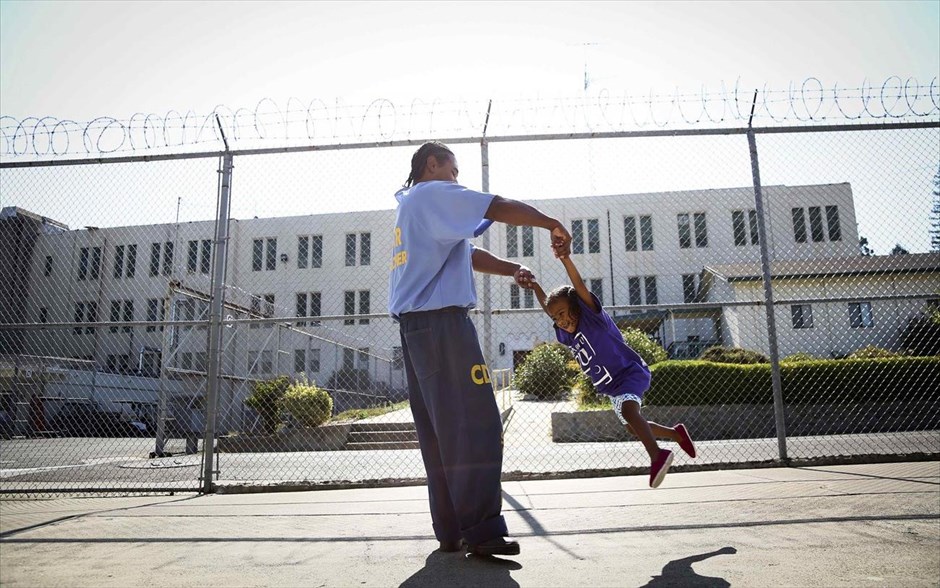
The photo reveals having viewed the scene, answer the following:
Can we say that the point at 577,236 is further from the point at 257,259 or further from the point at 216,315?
the point at 216,315

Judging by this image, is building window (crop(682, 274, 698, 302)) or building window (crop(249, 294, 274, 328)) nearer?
building window (crop(249, 294, 274, 328))

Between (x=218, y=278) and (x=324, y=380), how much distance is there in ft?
43.9

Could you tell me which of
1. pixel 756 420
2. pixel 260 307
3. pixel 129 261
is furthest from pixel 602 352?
pixel 129 261

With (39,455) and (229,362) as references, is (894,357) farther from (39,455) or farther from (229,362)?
(229,362)

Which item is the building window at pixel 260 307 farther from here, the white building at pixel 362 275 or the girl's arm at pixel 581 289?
the girl's arm at pixel 581 289

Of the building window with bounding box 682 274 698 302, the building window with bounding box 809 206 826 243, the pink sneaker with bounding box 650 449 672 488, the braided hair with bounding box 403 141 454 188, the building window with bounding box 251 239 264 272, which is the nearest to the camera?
the braided hair with bounding box 403 141 454 188

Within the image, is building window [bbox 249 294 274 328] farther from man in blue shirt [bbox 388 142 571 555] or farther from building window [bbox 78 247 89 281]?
man in blue shirt [bbox 388 142 571 555]

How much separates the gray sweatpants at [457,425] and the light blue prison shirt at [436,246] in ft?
0.22

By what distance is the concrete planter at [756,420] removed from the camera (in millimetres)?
10008

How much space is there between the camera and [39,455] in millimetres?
9766

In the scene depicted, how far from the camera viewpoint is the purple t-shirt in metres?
3.38

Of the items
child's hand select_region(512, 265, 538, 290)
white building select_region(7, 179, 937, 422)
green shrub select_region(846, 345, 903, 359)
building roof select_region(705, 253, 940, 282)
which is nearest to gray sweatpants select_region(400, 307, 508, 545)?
child's hand select_region(512, 265, 538, 290)

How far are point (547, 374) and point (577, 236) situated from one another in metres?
6.23

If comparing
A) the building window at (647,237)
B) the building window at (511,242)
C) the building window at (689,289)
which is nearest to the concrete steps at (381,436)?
the building window at (511,242)
